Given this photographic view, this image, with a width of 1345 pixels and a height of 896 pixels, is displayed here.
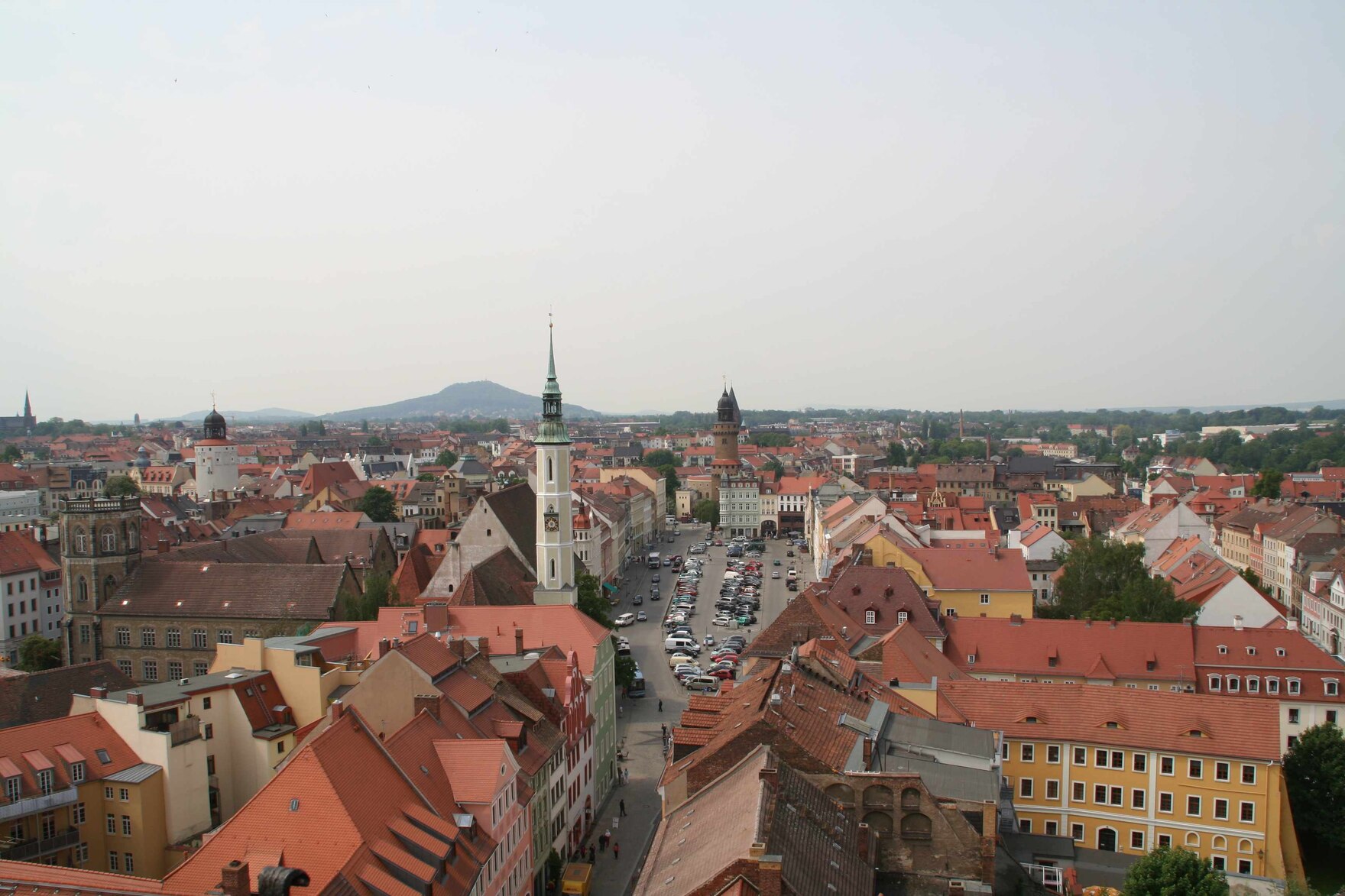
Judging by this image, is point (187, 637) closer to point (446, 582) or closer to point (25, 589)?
point (446, 582)

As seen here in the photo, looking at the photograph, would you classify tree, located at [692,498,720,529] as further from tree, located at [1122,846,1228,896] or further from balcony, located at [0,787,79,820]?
balcony, located at [0,787,79,820]

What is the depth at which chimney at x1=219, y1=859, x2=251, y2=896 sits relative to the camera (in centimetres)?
2166

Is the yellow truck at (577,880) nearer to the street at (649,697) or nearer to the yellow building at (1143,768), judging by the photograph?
the street at (649,697)

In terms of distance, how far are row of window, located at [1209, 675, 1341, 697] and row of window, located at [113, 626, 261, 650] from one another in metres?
53.5

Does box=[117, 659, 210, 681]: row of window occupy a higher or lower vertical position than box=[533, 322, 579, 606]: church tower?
lower

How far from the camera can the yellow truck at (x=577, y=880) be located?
3662 cm

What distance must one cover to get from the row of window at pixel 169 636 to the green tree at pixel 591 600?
1989 cm

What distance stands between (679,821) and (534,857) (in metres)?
9.82

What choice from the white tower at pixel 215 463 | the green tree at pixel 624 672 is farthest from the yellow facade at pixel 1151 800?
the white tower at pixel 215 463

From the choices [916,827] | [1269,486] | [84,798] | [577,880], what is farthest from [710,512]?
[916,827]

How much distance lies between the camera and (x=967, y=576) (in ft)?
230

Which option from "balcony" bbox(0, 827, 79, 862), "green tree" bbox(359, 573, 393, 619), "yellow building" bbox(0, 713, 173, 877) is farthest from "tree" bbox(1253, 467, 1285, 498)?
"balcony" bbox(0, 827, 79, 862)

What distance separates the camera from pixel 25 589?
75.5 m

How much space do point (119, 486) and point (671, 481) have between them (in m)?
88.3
